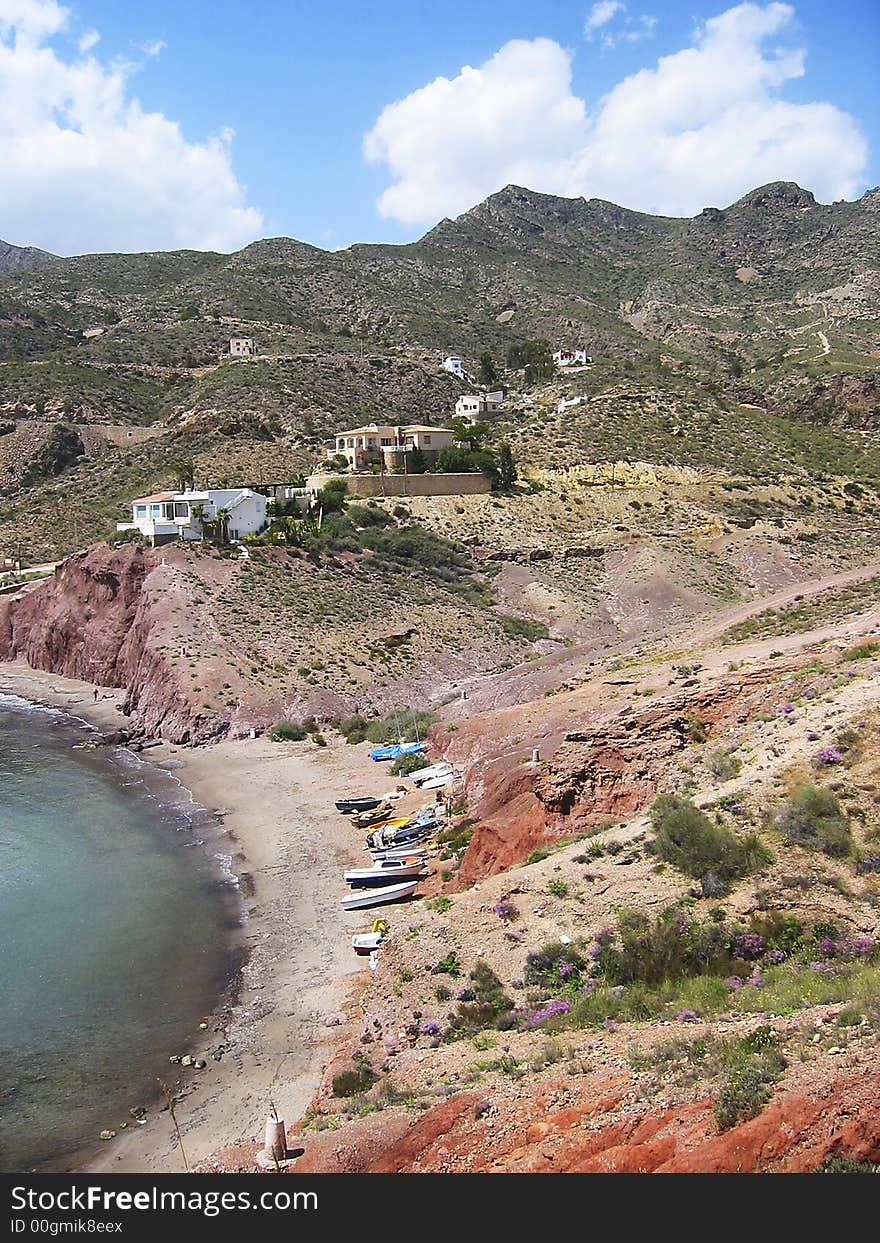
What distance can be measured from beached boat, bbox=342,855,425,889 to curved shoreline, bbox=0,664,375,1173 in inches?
27.8

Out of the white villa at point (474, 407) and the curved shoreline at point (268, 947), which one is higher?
the white villa at point (474, 407)

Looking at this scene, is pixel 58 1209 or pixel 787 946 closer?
pixel 58 1209

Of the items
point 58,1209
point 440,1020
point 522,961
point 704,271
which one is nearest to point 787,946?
point 522,961

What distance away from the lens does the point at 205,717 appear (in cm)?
4053

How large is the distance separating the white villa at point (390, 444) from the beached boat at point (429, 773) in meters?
35.7

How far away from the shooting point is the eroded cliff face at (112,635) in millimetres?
42062

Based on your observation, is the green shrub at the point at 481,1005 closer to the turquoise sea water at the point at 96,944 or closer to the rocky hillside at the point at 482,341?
the turquoise sea water at the point at 96,944

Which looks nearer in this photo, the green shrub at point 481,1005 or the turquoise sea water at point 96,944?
the green shrub at point 481,1005

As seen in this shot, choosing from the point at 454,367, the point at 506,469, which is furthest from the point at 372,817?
the point at 454,367

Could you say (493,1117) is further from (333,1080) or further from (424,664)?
(424,664)

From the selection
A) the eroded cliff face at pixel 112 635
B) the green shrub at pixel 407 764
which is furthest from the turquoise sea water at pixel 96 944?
the green shrub at pixel 407 764

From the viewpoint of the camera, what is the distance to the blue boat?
35031 mm

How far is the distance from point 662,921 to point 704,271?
458ft

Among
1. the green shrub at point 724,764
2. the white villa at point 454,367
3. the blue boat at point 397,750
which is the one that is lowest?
the blue boat at point 397,750
